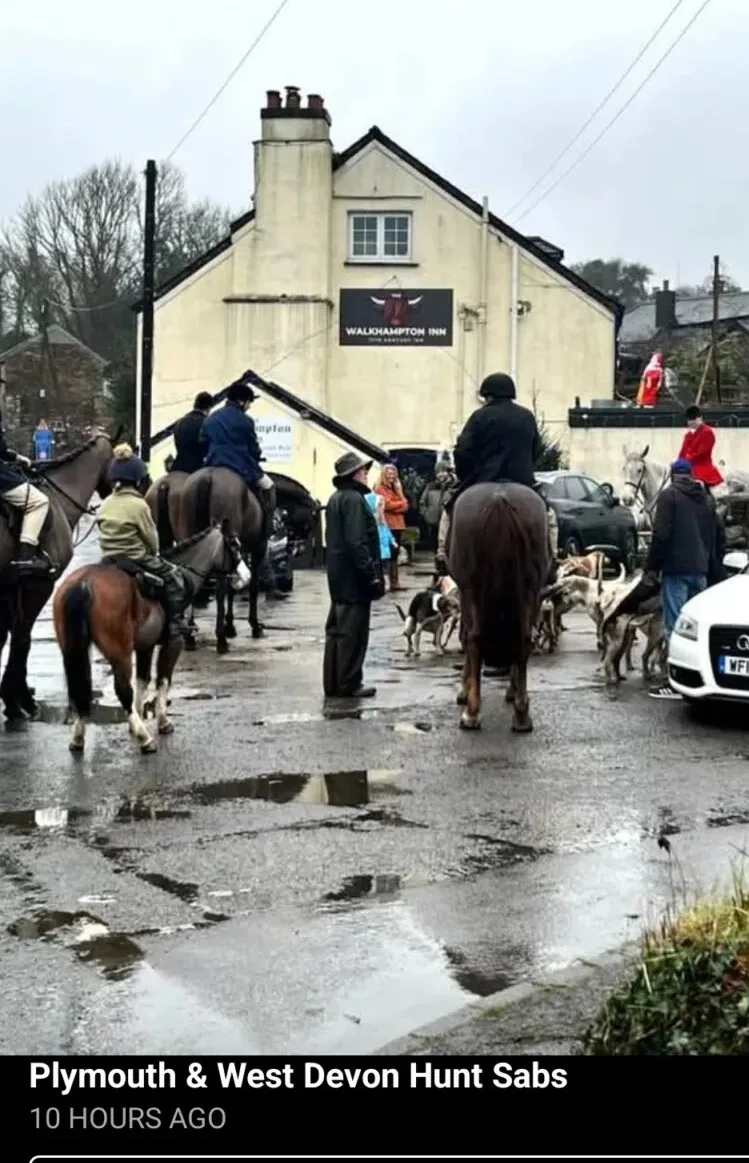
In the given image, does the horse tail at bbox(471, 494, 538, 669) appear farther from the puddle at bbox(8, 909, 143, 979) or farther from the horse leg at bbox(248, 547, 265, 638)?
the horse leg at bbox(248, 547, 265, 638)

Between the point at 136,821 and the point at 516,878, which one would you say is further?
the point at 136,821

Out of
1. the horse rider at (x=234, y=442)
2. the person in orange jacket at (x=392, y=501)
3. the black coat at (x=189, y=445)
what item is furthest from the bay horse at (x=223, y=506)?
the person in orange jacket at (x=392, y=501)

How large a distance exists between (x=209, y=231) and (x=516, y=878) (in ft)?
224

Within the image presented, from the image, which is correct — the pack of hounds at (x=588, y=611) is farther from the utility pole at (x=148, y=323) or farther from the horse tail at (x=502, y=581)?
the utility pole at (x=148, y=323)

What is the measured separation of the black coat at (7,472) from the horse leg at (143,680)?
174 centimetres

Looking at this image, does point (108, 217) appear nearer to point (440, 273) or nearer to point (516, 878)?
point (440, 273)

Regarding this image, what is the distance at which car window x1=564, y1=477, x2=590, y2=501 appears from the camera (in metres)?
31.0

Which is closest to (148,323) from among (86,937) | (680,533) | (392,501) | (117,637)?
(392,501)

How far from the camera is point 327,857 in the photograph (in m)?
8.62

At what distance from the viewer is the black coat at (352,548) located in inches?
Result: 551

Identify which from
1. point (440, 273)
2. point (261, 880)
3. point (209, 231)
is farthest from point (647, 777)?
point (209, 231)

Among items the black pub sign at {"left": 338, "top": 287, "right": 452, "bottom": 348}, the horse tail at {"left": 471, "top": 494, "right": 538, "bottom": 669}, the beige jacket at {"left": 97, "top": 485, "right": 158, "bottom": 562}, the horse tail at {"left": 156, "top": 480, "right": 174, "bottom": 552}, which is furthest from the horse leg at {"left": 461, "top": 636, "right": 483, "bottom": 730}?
the black pub sign at {"left": 338, "top": 287, "right": 452, "bottom": 348}

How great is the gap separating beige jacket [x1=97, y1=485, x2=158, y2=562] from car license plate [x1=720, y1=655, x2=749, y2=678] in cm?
430

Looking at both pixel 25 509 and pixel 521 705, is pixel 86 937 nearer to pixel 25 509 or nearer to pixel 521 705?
pixel 521 705
